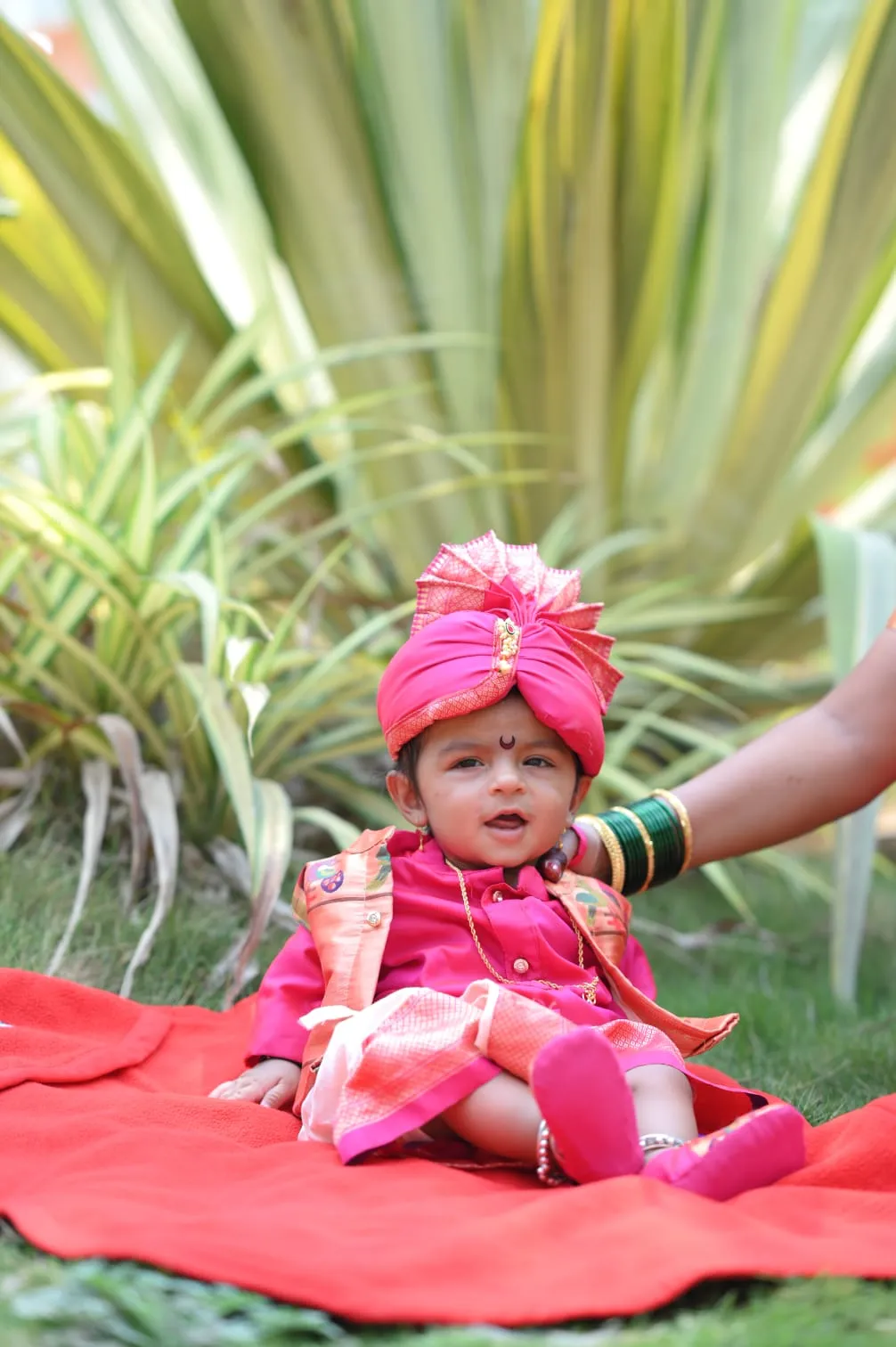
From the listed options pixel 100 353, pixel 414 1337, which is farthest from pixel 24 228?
pixel 414 1337

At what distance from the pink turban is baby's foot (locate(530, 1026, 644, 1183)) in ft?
1.29

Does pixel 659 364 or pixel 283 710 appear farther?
pixel 659 364

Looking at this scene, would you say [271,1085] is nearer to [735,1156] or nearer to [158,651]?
[735,1156]

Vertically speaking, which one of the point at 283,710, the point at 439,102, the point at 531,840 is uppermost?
the point at 439,102

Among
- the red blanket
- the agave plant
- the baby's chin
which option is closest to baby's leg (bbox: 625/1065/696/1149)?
the red blanket

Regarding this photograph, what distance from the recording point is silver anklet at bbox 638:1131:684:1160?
3.79ft

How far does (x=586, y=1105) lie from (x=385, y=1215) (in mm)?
166

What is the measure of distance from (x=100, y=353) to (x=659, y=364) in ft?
3.71

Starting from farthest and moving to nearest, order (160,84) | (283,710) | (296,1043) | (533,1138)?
(160,84), (283,710), (296,1043), (533,1138)

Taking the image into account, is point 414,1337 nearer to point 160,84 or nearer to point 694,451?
point 694,451

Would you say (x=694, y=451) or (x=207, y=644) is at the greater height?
(x=694, y=451)

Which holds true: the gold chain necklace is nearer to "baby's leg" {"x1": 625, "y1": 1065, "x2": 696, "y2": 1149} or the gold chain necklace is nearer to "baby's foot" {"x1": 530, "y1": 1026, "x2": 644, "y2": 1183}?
"baby's leg" {"x1": 625, "y1": 1065, "x2": 696, "y2": 1149}

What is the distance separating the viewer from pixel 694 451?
2.97m

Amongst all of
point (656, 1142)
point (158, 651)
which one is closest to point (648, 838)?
point (656, 1142)
